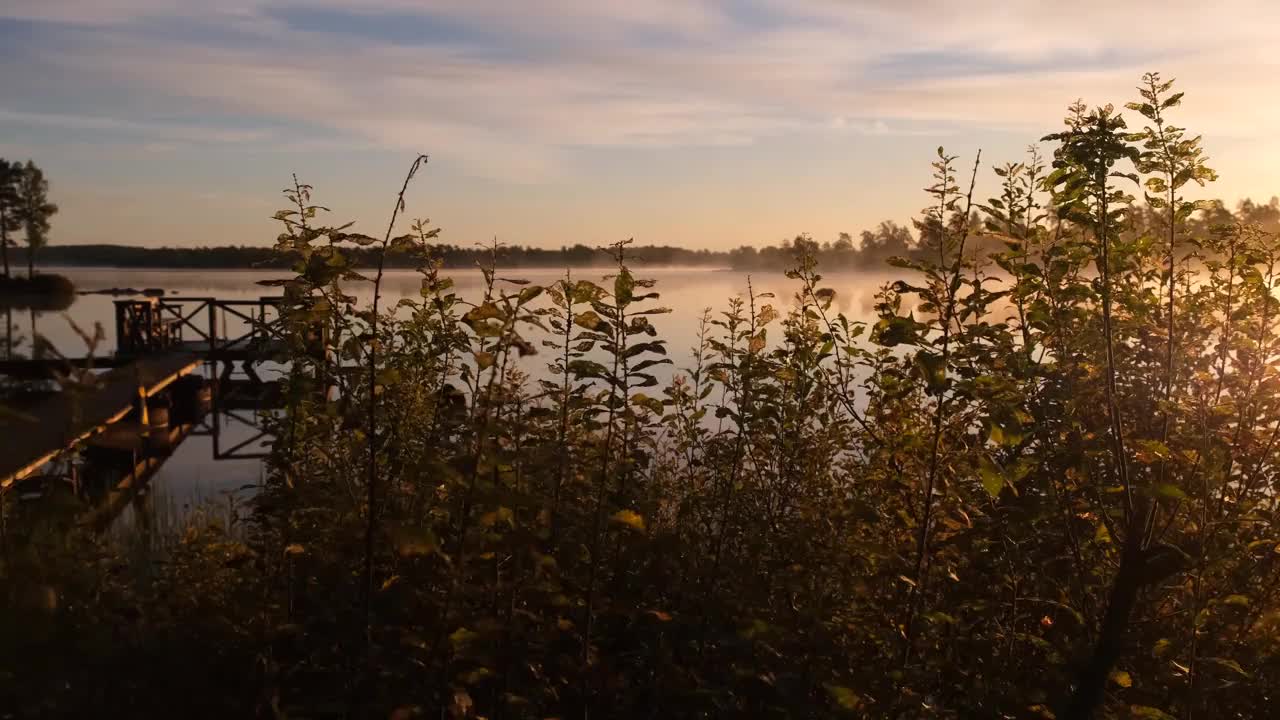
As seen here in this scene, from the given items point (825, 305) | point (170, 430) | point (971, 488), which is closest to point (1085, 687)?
point (971, 488)

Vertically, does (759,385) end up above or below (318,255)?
below

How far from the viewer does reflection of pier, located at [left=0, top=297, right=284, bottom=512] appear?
2463 mm

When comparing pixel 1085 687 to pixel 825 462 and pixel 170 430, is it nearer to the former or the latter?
pixel 825 462

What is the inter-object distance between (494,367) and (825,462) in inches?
91.1

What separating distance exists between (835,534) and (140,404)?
578 inches

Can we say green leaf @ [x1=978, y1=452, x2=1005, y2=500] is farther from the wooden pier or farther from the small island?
the small island

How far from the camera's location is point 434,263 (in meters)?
4.20

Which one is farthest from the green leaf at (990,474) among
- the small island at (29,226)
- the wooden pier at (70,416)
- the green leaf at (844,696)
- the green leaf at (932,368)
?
the small island at (29,226)

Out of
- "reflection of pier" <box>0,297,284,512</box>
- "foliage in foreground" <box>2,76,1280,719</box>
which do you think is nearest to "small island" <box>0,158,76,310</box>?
"reflection of pier" <box>0,297,284,512</box>

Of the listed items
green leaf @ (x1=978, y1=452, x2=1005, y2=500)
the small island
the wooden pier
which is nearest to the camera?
the wooden pier

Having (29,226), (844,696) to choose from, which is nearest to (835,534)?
(844,696)

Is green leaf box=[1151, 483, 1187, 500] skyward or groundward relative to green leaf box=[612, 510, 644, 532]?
skyward

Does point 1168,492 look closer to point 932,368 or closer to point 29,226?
point 932,368

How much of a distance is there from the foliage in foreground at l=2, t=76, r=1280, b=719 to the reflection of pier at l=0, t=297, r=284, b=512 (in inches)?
22.5
